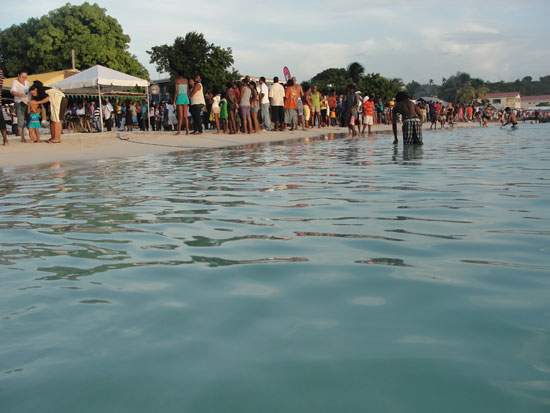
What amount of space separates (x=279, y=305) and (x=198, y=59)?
42.5 m

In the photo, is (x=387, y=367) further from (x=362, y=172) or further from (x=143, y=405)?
(x=362, y=172)

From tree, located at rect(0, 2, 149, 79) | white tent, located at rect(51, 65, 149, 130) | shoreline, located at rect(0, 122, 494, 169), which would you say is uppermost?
tree, located at rect(0, 2, 149, 79)

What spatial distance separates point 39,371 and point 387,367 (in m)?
1.25

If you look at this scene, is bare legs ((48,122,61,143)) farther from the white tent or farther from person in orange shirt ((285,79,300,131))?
person in orange shirt ((285,79,300,131))

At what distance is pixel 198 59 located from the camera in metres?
42.9

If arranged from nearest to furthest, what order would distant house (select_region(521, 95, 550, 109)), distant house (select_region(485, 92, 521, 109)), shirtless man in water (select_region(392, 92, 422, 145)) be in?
shirtless man in water (select_region(392, 92, 422, 145)) → distant house (select_region(485, 92, 521, 109)) → distant house (select_region(521, 95, 550, 109))

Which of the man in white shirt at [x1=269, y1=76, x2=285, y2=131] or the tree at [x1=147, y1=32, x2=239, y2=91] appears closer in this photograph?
the man in white shirt at [x1=269, y1=76, x2=285, y2=131]

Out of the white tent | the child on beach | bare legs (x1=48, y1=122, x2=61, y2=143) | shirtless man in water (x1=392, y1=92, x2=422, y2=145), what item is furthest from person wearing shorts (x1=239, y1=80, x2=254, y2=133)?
shirtless man in water (x1=392, y1=92, x2=422, y2=145)

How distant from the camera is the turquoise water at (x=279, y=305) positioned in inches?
70.7

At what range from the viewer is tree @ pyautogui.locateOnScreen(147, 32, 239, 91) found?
1670 inches

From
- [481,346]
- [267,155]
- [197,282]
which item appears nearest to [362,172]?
[267,155]

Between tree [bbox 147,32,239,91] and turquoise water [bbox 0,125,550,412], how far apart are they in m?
38.5

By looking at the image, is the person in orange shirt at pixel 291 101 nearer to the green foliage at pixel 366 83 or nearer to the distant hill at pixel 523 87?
the green foliage at pixel 366 83

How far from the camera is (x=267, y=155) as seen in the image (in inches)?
468
